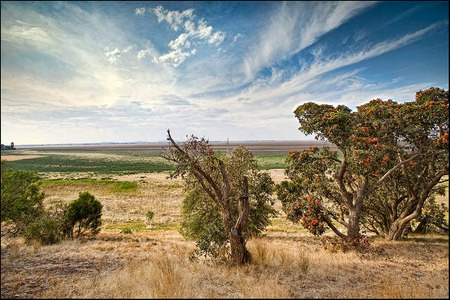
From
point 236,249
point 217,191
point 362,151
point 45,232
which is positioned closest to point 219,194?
point 217,191

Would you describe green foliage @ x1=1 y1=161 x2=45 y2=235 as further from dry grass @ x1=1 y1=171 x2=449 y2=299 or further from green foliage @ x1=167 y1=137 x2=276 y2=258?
green foliage @ x1=167 y1=137 x2=276 y2=258

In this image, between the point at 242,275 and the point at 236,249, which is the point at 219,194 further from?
the point at 242,275

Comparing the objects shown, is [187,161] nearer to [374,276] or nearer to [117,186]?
[374,276]

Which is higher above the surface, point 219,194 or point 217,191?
point 217,191

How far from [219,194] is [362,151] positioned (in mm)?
7348

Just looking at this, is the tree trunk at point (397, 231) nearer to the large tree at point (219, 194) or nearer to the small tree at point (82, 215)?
the large tree at point (219, 194)

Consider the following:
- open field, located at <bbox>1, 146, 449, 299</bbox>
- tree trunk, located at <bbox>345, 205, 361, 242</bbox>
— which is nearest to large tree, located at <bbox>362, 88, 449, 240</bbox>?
open field, located at <bbox>1, 146, 449, 299</bbox>

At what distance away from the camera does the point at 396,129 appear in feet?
41.7

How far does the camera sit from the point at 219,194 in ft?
34.5

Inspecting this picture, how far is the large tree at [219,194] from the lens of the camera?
10281mm

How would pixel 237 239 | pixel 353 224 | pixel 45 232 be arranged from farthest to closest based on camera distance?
pixel 45 232 → pixel 353 224 → pixel 237 239

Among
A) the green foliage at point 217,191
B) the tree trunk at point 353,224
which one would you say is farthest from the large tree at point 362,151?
the green foliage at point 217,191

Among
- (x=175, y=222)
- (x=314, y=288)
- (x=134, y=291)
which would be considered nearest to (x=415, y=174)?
(x=314, y=288)

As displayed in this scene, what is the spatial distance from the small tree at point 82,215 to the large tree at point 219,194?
9.94 meters
